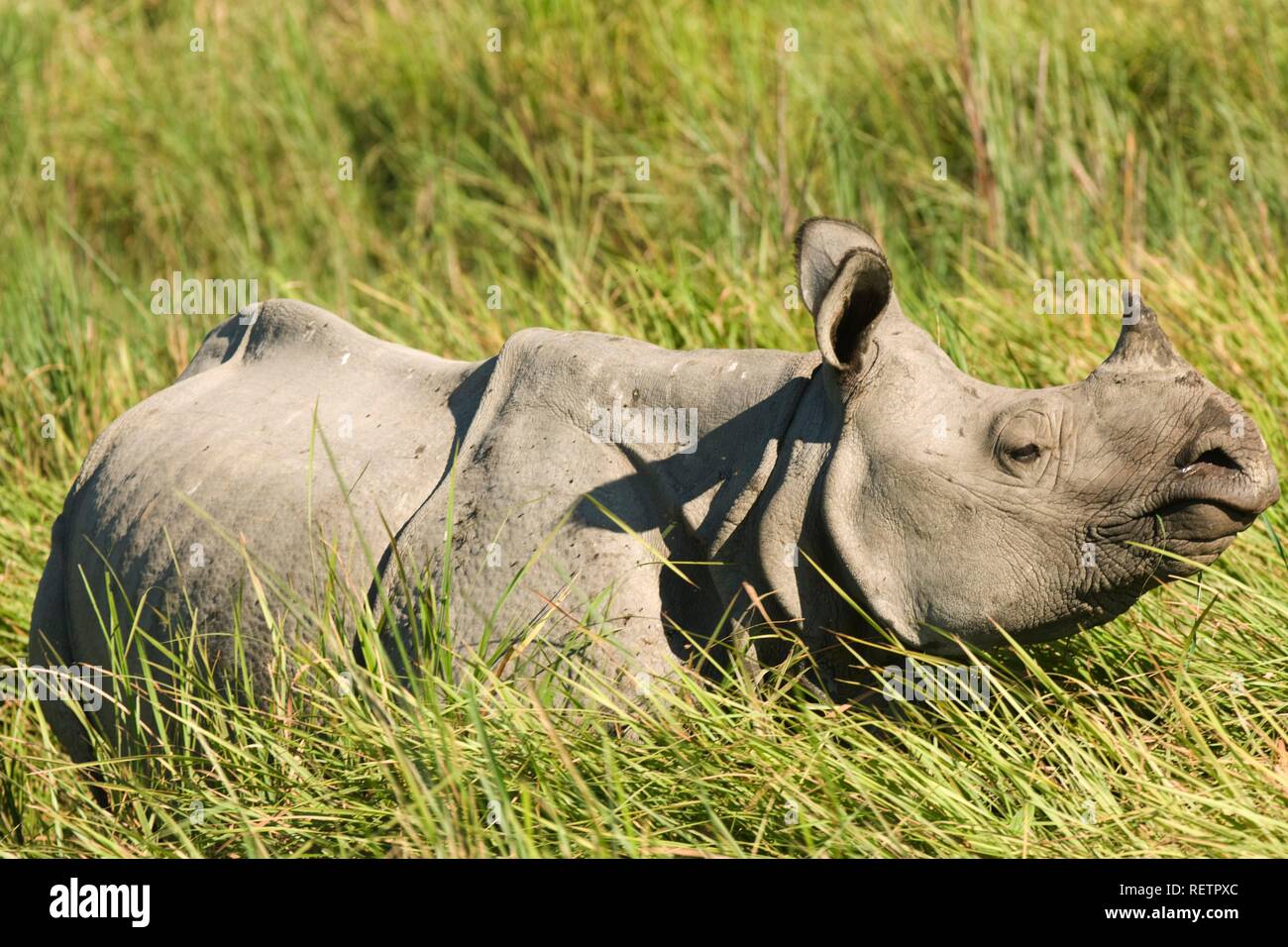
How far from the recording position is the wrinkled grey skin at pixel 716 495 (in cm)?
330

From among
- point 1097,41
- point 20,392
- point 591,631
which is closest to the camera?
point 591,631

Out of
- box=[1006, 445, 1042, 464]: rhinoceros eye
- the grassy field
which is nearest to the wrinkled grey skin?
box=[1006, 445, 1042, 464]: rhinoceros eye

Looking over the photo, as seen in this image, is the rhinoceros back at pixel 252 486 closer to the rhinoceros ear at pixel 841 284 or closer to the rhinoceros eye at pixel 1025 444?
the rhinoceros ear at pixel 841 284

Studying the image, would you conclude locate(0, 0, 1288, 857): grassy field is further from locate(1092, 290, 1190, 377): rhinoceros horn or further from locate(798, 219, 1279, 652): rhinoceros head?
locate(1092, 290, 1190, 377): rhinoceros horn

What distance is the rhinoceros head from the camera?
3.22 meters

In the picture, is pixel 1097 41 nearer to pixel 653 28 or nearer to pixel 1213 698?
pixel 653 28

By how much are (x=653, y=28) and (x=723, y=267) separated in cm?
258

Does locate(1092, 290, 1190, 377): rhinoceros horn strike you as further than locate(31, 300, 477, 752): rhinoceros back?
No

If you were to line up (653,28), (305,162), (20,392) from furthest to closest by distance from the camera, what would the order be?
(305,162)
(653,28)
(20,392)

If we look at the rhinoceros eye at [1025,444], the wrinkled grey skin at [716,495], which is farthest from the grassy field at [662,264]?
the rhinoceros eye at [1025,444]

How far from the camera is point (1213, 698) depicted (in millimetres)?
3807

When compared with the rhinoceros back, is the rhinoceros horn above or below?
above

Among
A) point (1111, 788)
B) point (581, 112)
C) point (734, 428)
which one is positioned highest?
point (581, 112)

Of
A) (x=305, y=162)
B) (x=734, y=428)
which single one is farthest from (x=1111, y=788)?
A: (x=305, y=162)
